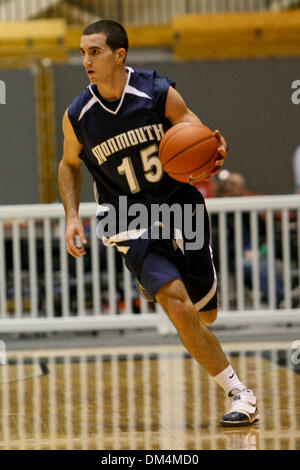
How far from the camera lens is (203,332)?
4215 mm

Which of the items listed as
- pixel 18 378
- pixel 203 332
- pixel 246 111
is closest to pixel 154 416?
pixel 203 332

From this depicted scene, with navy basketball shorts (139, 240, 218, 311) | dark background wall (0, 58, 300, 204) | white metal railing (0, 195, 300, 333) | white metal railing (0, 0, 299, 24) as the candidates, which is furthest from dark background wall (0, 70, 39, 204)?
navy basketball shorts (139, 240, 218, 311)

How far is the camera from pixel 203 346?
4223 millimetres

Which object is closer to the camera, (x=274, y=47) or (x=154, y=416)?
(x=154, y=416)

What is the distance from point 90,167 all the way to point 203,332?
0.99 m

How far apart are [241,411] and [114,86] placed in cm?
164

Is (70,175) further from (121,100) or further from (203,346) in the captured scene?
(203,346)

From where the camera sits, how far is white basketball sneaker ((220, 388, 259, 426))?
166 inches

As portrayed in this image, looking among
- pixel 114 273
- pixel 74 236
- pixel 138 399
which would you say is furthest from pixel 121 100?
pixel 114 273

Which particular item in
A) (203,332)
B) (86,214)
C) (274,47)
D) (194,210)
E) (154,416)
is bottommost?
(154,416)

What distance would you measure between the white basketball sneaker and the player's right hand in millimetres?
986

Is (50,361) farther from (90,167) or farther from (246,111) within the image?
(246,111)

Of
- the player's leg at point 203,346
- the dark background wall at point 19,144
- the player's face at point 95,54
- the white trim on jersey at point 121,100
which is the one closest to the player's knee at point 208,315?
the player's leg at point 203,346

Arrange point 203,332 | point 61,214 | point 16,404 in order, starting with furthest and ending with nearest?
point 61,214
point 16,404
point 203,332
